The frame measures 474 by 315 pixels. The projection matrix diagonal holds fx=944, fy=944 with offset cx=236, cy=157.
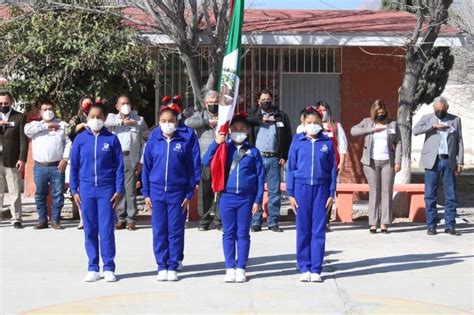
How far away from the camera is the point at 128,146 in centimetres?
1326

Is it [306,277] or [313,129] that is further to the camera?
[313,129]

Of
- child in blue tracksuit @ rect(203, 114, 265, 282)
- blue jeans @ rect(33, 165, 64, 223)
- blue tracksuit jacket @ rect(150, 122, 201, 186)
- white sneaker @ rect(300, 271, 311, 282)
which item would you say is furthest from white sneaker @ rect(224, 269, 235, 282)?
blue jeans @ rect(33, 165, 64, 223)

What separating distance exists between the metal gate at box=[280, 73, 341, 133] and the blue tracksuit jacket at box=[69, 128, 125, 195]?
745cm

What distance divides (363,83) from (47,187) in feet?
20.5

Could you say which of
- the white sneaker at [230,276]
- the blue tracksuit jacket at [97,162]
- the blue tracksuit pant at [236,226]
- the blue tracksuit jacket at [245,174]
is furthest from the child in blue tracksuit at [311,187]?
the blue tracksuit jacket at [97,162]

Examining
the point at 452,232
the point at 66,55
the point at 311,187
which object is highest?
the point at 66,55

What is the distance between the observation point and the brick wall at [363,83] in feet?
55.1

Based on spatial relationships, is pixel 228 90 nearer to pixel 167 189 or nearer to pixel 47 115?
pixel 167 189

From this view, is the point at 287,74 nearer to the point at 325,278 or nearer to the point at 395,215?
the point at 395,215

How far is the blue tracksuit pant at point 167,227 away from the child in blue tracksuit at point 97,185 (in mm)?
424

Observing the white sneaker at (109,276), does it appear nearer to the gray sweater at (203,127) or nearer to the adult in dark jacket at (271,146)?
the gray sweater at (203,127)

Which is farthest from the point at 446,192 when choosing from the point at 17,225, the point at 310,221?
the point at 17,225

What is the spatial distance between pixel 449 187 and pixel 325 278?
3.89 m

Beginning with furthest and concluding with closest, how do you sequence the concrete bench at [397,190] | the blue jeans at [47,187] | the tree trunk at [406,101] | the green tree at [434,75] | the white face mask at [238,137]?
the green tree at [434,75] → the tree trunk at [406,101] → the concrete bench at [397,190] → the blue jeans at [47,187] → the white face mask at [238,137]
